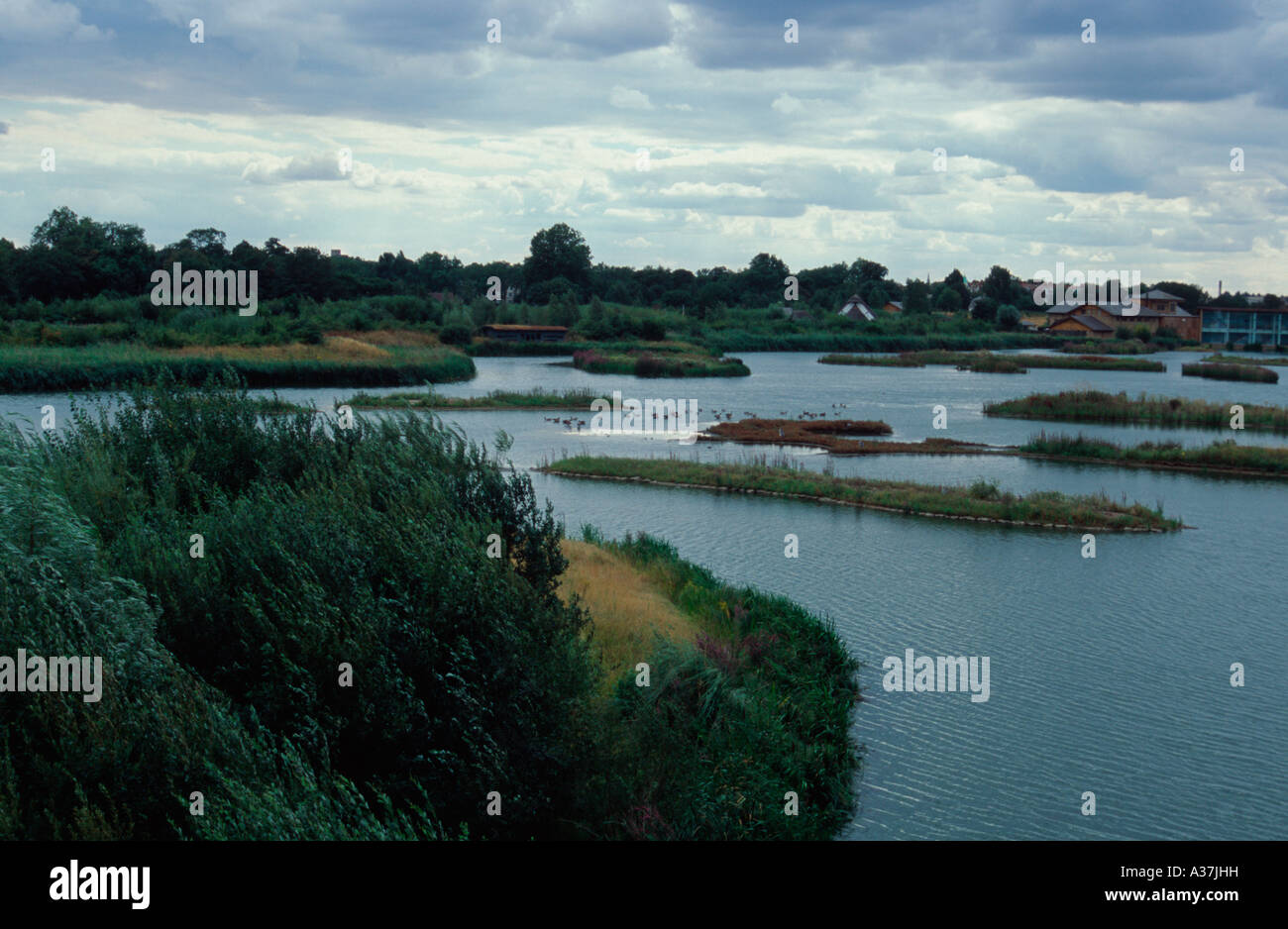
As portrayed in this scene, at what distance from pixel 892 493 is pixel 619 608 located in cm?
1970

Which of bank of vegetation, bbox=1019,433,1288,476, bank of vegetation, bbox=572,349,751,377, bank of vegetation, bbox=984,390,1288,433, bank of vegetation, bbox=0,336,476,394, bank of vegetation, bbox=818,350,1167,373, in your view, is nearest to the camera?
bank of vegetation, bbox=1019,433,1288,476

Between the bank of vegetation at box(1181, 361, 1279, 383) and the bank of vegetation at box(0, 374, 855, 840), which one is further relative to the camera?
the bank of vegetation at box(1181, 361, 1279, 383)

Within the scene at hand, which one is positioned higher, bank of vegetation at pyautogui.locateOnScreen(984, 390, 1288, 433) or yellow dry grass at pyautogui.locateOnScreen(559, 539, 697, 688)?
bank of vegetation at pyautogui.locateOnScreen(984, 390, 1288, 433)

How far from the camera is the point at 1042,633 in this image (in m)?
21.5

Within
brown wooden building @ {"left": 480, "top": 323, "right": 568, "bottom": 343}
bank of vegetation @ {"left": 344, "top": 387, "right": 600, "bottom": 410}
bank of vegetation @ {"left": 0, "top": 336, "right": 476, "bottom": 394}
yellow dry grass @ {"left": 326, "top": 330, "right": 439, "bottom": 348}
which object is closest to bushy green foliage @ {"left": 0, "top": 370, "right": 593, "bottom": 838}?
bank of vegetation @ {"left": 344, "top": 387, "right": 600, "bottom": 410}

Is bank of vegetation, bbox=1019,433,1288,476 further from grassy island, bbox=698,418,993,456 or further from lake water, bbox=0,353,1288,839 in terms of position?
grassy island, bbox=698,418,993,456

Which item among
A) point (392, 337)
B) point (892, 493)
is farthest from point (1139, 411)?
point (392, 337)

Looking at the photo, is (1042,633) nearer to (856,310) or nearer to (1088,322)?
(1088,322)

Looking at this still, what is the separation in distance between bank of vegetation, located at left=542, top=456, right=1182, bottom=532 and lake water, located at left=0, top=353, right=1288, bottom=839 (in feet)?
3.28

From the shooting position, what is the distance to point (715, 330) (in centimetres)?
14350

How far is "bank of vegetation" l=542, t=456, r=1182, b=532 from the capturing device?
32.7 m

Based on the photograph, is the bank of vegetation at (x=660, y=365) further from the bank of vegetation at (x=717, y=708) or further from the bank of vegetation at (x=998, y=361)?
the bank of vegetation at (x=717, y=708)
